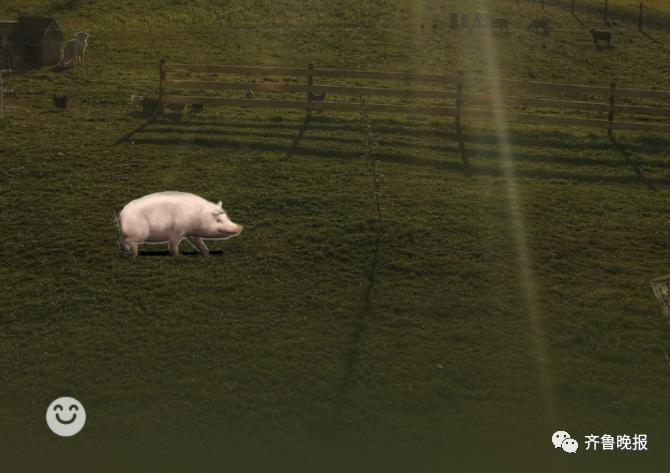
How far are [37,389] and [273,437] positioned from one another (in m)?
2.94

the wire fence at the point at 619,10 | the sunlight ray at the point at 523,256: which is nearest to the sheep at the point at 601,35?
the wire fence at the point at 619,10

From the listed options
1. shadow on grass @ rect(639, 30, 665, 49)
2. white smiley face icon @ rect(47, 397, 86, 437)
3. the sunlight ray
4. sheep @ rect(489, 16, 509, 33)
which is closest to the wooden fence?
the sunlight ray

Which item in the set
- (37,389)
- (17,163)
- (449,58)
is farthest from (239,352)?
(449,58)

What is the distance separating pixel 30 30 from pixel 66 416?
78.9 ft

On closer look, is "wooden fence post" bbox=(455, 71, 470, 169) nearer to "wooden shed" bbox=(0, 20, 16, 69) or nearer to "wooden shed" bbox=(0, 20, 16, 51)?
"wooden shed" bbox=(0, 20, 16, 69)

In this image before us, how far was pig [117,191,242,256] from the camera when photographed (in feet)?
30.4

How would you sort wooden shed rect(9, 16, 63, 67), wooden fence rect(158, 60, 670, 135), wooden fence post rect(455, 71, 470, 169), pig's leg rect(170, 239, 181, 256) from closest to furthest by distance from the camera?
pig's leg rect(170, 239, 181, 256), wooden fence post rect(455, 71, 470, 169), wooden fence rect(158, 60, 670, 135), wooden shed rect(9, 16, 63, 67)

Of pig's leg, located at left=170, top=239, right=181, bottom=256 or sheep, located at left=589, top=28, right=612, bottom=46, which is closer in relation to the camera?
pig's leg, located at left=170, top=239, right=181, bottom=256

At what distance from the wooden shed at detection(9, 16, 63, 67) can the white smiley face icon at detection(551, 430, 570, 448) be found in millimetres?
25519

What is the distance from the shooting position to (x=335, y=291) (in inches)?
457

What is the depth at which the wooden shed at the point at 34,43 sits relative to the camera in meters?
29.0

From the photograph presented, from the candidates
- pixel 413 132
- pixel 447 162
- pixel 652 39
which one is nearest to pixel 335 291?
pixel 447 162

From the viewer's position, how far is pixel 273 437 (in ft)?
27.9

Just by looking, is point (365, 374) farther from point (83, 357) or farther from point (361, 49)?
point (361, 49)
